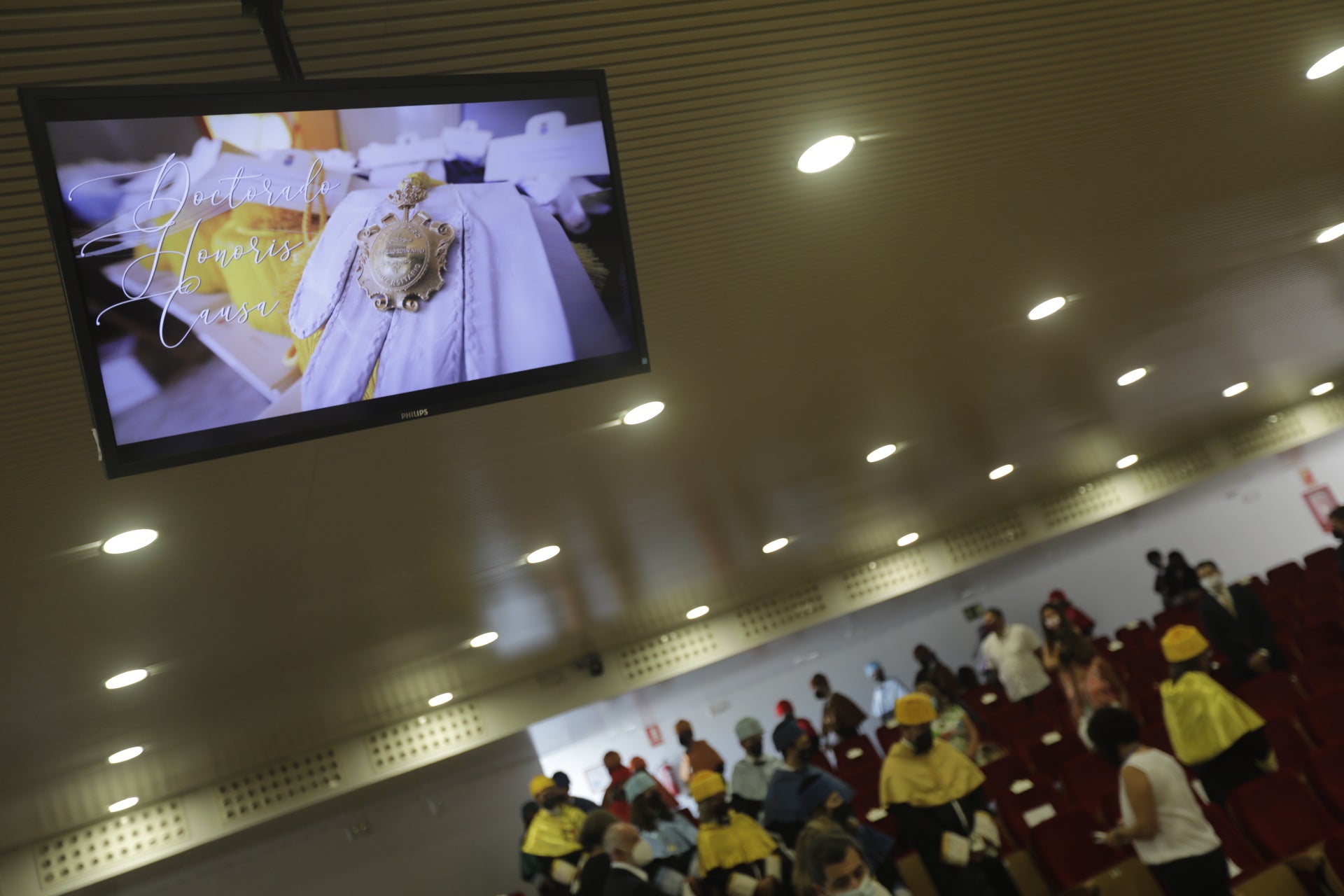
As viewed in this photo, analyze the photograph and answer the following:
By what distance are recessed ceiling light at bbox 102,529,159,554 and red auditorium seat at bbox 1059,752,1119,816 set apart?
5687 mm

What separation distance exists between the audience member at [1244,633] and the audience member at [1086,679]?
182 cm

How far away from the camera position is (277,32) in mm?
2086

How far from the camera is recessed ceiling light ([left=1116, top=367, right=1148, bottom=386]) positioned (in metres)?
8.21

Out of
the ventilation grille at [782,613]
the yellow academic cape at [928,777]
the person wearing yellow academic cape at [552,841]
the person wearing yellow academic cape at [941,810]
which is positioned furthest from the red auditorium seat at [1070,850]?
the ventilation grille at [782,613]

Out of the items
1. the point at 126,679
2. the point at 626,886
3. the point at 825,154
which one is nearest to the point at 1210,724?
the point at 626,886

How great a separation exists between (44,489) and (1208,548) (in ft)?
65.2

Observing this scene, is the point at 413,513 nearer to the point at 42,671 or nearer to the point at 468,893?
the point at 42,671

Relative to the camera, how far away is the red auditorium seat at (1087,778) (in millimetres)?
6605

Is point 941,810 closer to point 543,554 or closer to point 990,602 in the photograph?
point 543,554

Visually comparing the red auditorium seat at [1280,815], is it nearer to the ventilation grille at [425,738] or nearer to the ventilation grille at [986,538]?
the ventilation grille at [425,738]

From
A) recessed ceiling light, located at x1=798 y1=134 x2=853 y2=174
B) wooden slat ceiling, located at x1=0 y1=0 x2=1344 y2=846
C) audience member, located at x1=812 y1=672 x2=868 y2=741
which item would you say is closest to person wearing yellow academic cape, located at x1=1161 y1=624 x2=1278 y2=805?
wooden slat ceiling, located at x1=0 y1=0 x2=1344 y2=846

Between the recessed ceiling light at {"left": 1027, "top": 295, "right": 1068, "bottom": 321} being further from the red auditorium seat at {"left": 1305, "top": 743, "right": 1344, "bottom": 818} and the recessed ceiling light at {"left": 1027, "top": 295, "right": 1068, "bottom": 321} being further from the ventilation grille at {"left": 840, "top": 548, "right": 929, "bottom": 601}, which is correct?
the ventilation grille at {"left": 840, "top": 548, "right": 929, "bottom": 601}

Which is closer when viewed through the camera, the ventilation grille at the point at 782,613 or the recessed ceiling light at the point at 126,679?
the recessed ceiling light at the point at 126,679

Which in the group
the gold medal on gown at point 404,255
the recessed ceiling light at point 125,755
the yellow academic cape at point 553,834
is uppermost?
the recessed ceiling light at point 125,755
